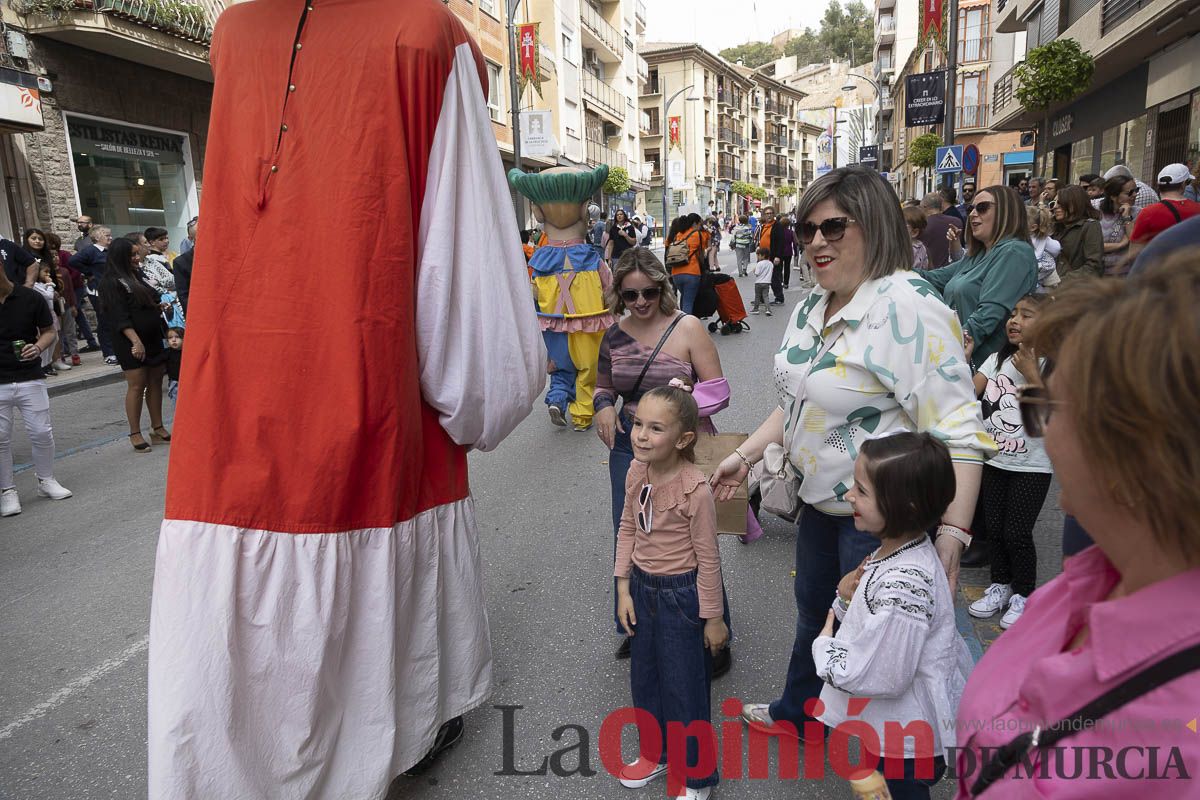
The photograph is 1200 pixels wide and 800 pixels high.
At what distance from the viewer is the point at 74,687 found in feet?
10.5

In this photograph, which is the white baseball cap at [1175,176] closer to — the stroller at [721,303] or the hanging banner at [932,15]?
the stroller at [721,303]

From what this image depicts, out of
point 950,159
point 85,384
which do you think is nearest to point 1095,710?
point 85,384

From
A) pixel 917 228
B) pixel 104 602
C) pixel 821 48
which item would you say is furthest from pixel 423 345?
pixel 821 48

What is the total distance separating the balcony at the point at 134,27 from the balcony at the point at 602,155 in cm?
2143

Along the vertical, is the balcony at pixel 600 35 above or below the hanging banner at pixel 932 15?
above

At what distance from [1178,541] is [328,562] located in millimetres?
1784

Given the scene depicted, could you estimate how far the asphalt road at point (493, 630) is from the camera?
8.45 feet

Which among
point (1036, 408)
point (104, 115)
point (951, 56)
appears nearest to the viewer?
point (1036, 408)

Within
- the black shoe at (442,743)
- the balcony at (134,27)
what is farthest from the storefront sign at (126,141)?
the black shoe at (442,743)

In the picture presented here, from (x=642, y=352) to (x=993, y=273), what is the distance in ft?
7.38

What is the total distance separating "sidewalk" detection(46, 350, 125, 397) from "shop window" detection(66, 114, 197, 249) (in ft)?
10.3

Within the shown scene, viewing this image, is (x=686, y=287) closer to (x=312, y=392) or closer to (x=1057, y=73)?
(x=1057, y=73)

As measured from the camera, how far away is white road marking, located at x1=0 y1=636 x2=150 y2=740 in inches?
116

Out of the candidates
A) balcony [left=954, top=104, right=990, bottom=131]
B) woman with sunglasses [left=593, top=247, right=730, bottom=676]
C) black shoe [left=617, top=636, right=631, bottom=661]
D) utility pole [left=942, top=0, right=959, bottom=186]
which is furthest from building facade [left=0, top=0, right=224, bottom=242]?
balcony [left=954, top=104, right=990, bottom=131]
